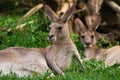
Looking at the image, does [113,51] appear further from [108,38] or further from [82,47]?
[108,38]

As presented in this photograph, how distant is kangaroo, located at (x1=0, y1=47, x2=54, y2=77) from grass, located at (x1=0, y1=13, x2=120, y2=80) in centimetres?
28

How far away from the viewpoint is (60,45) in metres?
9.16

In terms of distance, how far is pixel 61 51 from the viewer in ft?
29.8

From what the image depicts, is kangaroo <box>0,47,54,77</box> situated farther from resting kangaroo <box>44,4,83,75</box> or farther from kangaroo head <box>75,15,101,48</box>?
kangaroo head <box>75,15,101,48</box>

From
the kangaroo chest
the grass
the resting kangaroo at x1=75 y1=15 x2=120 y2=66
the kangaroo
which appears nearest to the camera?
the grass

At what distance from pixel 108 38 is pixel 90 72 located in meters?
4.35

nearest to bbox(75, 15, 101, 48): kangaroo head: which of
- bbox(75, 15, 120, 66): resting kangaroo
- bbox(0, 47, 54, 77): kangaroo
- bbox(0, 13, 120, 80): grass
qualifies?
bbox(75, 15, 120, 66): resting kangaroo

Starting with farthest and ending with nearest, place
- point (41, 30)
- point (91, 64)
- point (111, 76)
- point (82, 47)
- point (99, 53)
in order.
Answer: point (41, 30) < point (82, 47) < point (99, 53) < point (91, 64) < point (111, 76)

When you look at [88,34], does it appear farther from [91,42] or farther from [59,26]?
[59,26]

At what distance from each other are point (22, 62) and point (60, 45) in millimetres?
935

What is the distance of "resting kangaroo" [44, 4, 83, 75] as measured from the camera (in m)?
8.90

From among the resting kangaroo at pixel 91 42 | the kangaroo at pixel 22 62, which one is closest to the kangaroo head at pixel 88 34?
the resting kangaroo at pixel 91 42

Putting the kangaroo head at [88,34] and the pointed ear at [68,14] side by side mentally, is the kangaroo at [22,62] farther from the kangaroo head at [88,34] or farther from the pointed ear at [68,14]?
the kangaroo head at [88,34]

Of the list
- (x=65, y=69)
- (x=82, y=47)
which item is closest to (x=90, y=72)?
(x=65, y=69)
